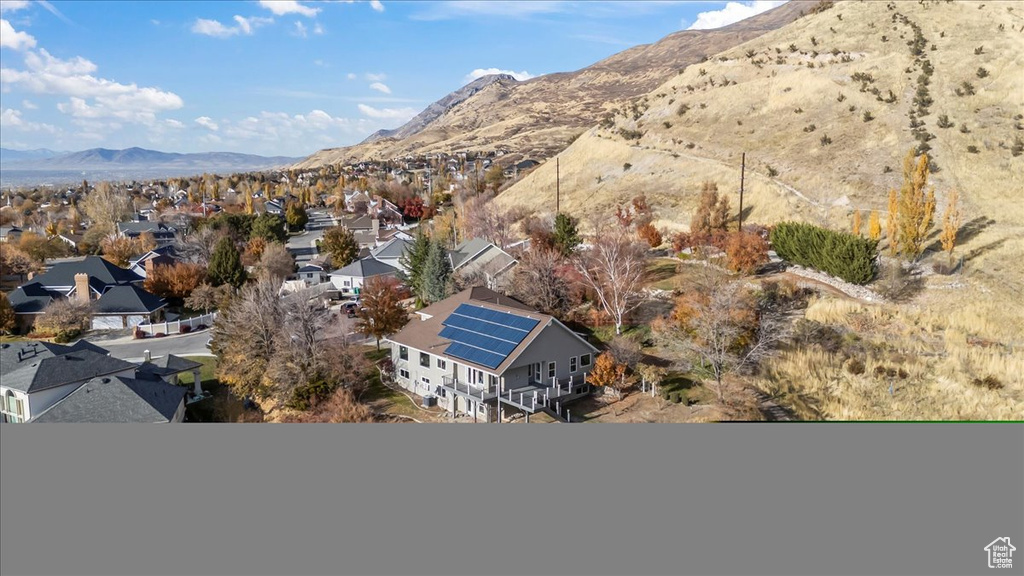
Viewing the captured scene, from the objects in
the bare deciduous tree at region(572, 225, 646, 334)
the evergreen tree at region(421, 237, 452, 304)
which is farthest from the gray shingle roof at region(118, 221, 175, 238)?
the bare deciduous tree at region(572, 225, 646, 334)

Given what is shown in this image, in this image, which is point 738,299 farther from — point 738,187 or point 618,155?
point 618,155

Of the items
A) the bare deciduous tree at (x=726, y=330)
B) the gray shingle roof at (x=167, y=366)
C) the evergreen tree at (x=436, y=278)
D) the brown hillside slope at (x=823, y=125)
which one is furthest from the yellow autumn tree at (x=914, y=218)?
the gray shingle roof at (x=167, y=366)

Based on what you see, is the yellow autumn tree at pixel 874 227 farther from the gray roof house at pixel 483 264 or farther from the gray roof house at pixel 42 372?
the gray roof house at pixel 42 372

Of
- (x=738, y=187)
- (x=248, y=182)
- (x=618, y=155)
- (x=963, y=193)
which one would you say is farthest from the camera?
(x=248, y=182)

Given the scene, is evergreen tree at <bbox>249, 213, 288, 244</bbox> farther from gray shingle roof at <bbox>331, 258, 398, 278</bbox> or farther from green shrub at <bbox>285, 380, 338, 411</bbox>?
green shrub at <bbox>285, 380, 338, 411</bbox>

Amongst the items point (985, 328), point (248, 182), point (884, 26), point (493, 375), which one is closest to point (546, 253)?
point (493, 375)

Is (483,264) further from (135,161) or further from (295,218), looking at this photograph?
(295,218)
